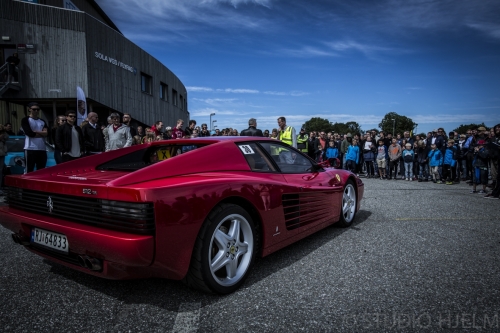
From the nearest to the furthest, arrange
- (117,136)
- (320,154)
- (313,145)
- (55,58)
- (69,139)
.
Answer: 1. (69,139)
2. (117,136)
3. (313,145)
4. (320,154)
5. (55,58)

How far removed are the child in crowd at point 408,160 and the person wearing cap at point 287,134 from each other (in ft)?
18.5

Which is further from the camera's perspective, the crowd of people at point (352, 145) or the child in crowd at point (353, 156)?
the child in crowd at point (353, 156)

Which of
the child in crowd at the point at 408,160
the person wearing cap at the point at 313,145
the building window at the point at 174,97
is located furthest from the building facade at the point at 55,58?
the child in crowd at the point at 408,160

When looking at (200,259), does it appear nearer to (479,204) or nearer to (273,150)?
(273,150)

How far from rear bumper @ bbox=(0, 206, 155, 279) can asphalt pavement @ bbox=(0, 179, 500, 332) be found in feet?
1.00

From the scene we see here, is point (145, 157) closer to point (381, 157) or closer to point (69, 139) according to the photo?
point (69, 139)

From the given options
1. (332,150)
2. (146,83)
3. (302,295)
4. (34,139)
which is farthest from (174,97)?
(302,295)

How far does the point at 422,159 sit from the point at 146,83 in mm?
21348

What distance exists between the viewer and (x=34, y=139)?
606 centimetres

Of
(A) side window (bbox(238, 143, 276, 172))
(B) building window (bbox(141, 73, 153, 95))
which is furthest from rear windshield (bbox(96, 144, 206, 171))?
(B) building window (bbox(141, 73, 153, 95))

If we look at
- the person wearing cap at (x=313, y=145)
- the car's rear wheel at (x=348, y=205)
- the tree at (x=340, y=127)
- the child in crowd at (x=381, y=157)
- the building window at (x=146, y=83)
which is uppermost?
the tree at (x=340, y=127)

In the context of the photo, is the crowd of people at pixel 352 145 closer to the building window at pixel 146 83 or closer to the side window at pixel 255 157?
the side window at pixel 255 157

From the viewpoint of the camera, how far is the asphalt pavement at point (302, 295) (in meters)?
1.87

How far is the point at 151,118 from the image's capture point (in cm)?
2572
